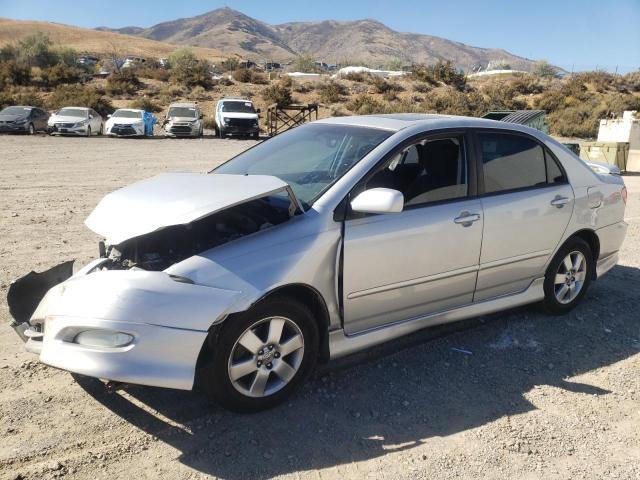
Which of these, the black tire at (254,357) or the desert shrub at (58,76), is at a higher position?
the desert shrub at (58,76)

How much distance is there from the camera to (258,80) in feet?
155

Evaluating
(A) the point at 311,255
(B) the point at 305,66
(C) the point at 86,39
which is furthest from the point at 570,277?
(C) the point at 86,39

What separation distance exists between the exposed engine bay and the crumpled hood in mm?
155

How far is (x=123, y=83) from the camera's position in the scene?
41938 millimetres

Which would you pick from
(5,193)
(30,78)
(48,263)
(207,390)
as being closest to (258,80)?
(30,78)

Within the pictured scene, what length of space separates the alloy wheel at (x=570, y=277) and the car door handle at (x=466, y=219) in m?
1.25

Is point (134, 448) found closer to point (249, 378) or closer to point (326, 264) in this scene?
point (249, 378)

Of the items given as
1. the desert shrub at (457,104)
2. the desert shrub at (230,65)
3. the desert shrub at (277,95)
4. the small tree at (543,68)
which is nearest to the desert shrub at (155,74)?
the desert shrub at (277,95)

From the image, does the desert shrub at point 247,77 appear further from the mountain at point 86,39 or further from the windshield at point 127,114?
the mountain at point 86,39

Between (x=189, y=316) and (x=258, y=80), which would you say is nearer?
(x=189, y=316)

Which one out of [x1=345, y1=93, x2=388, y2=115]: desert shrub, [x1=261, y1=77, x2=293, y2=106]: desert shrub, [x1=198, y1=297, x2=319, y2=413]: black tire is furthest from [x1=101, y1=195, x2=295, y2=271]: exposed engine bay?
[x1=261, y1=77, x2=293, y2=106]: desert shrub

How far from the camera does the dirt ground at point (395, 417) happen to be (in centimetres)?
294

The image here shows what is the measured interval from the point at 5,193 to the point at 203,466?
8.84 meters

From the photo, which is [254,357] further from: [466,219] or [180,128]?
[180,128]
